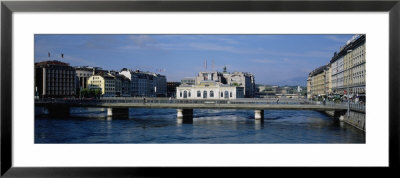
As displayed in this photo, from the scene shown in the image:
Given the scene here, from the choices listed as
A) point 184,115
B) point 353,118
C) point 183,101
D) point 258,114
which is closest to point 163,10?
point 353,118

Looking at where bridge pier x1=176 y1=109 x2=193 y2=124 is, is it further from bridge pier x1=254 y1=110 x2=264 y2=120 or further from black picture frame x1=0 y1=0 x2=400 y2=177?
black picture frame x1=0 y1=0 x2=400 y2=177

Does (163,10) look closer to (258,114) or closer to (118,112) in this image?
(258,114)

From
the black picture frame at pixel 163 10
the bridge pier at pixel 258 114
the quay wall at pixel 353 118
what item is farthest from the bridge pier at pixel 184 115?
the black picture frame at pixel 163 10

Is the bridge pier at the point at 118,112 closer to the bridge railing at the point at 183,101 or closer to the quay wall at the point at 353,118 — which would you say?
the bridge railing at the point at 183,101

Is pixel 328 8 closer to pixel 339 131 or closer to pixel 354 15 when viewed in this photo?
pixel 354 15

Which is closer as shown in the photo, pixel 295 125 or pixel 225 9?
pixel 225 9

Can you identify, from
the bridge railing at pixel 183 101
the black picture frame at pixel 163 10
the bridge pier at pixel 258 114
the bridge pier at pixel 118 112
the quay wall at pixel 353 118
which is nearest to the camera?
the black picture frame at pixel 163 10

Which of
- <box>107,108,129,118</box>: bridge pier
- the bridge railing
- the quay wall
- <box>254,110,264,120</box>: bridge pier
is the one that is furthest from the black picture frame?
<box>107,108,129,118</box>: bridge pier

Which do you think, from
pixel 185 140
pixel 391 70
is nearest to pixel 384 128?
pixel 391 70
